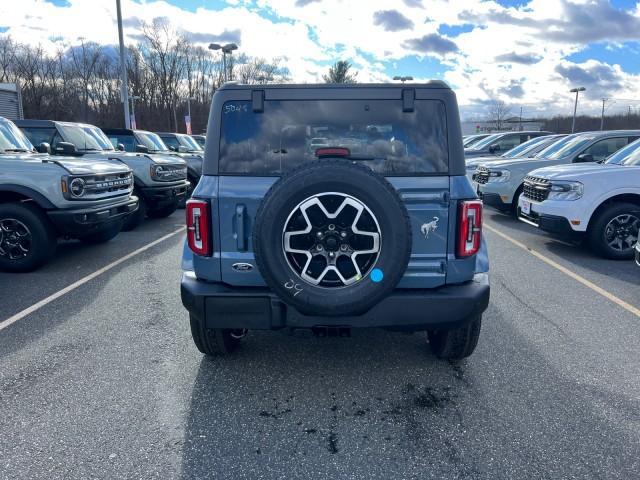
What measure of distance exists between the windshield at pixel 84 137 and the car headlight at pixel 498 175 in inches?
306

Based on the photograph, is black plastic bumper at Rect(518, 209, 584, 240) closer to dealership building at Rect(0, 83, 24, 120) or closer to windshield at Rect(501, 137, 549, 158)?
windshield at Rect(501, 137, 549, 158)

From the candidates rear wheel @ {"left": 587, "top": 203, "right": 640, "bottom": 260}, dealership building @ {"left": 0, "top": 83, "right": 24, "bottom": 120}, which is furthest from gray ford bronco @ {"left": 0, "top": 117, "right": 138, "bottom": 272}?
dealership building @ {"left": 0, "top": 83, "right": 24, "bottom": 120}

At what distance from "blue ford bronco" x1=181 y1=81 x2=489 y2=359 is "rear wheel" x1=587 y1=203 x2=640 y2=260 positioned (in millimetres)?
4570

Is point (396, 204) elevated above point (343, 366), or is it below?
above

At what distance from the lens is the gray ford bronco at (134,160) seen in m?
8.77

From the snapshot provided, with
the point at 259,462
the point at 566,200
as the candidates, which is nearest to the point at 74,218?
the point at 259,462

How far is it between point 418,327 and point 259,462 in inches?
47.9

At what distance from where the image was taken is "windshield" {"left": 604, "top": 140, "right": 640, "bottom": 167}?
7078mm

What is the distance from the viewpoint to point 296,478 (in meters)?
2.40

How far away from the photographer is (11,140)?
6.93 metres

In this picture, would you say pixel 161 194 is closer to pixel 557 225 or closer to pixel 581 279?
pixel 557 225

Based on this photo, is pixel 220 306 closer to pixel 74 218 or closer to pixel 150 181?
pixel 74 218

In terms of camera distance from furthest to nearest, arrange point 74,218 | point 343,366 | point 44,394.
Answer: point 74,218 < point 343,366 < point 44,394

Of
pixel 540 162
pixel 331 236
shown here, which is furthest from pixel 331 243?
pixel 540 162
